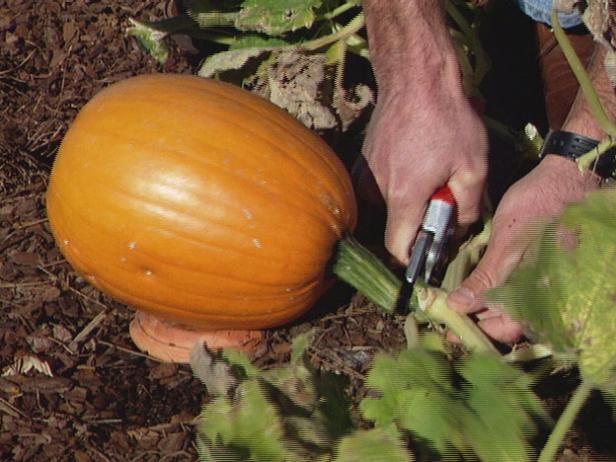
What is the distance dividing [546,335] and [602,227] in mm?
139

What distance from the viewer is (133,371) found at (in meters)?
2.35

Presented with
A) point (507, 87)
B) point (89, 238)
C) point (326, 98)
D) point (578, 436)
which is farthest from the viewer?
point (507, 87)

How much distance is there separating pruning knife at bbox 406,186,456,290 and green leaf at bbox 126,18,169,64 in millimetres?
1058

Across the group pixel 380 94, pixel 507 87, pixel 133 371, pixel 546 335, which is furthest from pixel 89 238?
pixel 507 87

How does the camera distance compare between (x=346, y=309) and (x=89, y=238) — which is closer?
(x=89, y=238)

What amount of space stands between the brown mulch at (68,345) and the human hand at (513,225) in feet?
0.86

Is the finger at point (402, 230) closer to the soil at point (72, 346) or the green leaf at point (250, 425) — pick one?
the soil at point (72, 346)

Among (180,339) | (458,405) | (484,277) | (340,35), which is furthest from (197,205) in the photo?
(458,405)

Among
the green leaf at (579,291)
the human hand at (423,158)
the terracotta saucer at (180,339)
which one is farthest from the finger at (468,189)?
the green leaf at (579,291)

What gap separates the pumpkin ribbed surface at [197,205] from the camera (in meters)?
2.17

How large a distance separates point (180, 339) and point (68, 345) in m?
0.25

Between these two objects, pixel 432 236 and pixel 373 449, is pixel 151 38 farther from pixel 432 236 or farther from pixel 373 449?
pixel 373 449

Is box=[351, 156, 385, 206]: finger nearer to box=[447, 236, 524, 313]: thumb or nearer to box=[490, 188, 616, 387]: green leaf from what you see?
box=[447, 236, 524, 313]: thumb

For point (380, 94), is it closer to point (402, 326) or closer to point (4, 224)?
point (402, 326)
